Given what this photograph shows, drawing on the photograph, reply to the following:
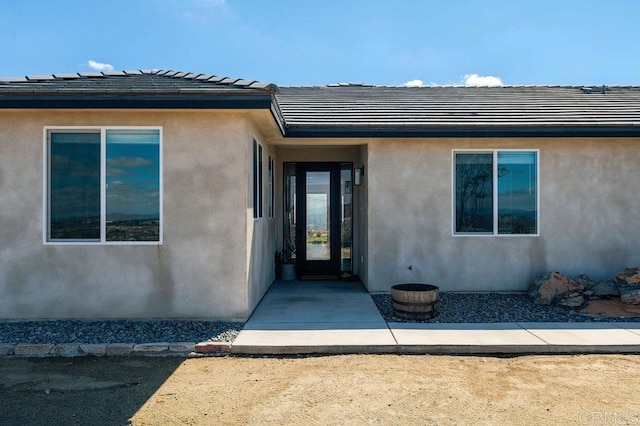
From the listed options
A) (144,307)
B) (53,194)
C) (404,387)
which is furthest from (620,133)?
(53,194)

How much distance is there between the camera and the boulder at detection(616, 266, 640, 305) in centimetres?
710

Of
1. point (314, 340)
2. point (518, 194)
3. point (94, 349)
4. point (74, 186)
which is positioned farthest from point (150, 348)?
point (518, 194)

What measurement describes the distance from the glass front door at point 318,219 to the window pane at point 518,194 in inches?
139

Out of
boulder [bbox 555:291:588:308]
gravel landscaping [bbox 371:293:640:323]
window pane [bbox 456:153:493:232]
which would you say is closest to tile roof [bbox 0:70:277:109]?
gravel landscaping [bbox 371:293:640:323]

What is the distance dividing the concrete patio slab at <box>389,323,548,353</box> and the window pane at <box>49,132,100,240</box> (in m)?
4.48

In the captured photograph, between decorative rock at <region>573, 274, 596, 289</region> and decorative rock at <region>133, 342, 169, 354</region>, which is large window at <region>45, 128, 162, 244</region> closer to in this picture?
decorative rock at <region>133, 342, 169, 354</region>

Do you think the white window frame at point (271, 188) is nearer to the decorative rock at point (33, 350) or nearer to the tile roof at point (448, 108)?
the tile roof at point (448, 108)

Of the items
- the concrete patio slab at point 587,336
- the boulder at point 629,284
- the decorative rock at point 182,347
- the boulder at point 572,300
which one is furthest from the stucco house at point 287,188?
the concrete patio slab at point 587,336

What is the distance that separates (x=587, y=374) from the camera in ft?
15.3

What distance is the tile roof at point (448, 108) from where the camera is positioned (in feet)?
26.5

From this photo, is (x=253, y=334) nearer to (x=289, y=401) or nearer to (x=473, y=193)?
(x=289, y=401)

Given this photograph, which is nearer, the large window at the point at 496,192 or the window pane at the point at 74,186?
the window pane at the point at 74,186

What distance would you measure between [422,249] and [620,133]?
4083mm

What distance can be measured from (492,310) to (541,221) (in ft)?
7.44
